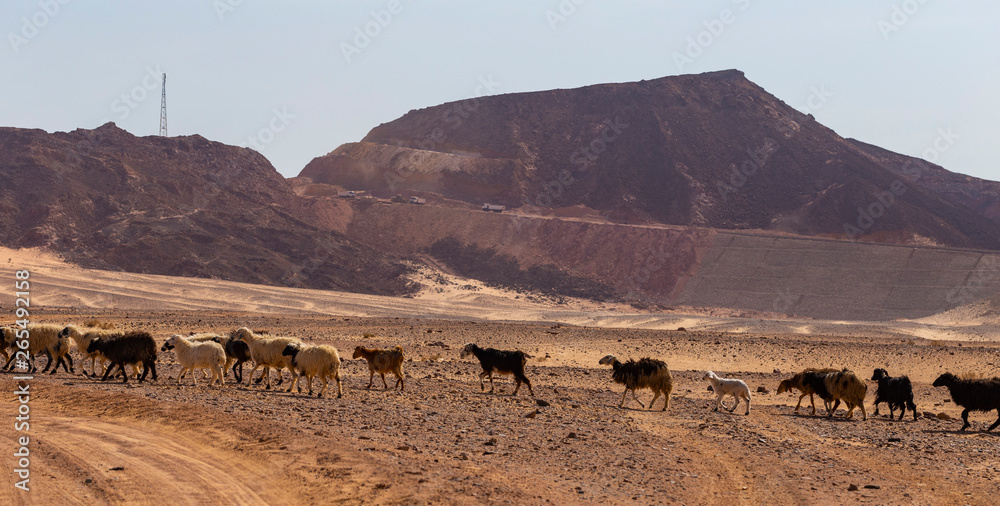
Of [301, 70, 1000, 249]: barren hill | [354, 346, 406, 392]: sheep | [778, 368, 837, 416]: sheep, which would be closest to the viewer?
[354, 346, 406, 392]: sheep

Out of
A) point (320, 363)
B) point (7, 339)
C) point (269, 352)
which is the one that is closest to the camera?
point (320, 363)

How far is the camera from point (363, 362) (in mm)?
26922

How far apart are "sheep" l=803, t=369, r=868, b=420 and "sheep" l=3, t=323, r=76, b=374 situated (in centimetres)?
1850

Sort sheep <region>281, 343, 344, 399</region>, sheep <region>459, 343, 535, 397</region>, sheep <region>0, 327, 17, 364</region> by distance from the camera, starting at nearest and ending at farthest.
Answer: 1. sheep <region>281, 343, 344, 399</region>
2. sheep <region>459, 343, 535, 397</region>
3. sheep <region>0, 327, 17, 364</region>

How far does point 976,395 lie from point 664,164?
106961 millimetres

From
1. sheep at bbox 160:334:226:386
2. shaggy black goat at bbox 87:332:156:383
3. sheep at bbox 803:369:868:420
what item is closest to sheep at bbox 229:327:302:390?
sheep at bbox 160:334:226:386

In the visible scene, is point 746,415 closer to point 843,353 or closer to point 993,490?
point 993,490

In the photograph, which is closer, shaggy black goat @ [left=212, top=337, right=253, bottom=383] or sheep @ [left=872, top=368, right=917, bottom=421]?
sheep @ [left=872, top=368, right=917, bottom=421]

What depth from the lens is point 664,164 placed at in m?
123

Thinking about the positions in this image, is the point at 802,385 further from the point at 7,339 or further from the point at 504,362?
the point at 7,339

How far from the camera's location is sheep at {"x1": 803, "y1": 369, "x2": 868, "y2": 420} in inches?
762

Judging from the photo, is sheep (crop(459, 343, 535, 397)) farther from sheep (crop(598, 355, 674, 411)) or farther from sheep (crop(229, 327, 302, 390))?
sheep (crop(229, 327, 302, 390))

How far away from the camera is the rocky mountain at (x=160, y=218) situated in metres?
76.8

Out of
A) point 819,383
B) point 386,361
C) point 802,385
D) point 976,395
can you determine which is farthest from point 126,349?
point 976,395
